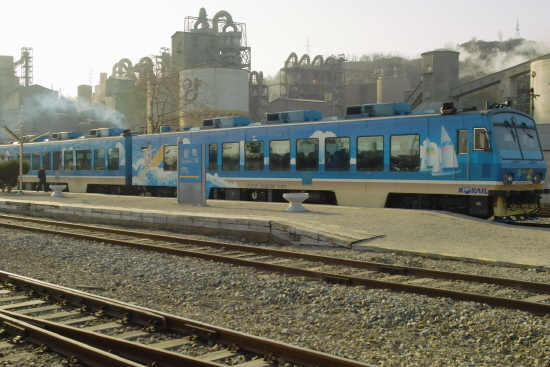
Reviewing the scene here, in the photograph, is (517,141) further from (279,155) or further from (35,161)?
(35,161)

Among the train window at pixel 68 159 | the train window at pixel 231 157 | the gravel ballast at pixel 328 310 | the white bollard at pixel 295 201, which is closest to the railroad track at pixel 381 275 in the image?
the gravel ballast at pixel 328 310

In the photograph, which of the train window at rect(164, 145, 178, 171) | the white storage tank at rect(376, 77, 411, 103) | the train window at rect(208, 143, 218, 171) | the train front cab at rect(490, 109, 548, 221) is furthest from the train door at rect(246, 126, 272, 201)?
the white storage tank at rect(376, 77, 411, 103)

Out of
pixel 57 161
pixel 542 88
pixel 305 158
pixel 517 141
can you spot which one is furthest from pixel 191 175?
pixel 542 88

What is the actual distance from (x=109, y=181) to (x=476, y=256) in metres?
21.1

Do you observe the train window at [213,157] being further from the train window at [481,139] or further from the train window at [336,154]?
the train window at [481,139]

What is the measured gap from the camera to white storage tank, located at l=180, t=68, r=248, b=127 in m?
60.1

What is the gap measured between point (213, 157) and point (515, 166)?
11.4 metres

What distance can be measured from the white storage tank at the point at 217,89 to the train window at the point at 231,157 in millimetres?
37693

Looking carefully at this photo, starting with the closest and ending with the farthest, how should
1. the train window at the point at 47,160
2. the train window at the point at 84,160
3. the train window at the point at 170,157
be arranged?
the train window at the point at 170,157, the train window at the point at 84,160, the train window at the point at 47,160

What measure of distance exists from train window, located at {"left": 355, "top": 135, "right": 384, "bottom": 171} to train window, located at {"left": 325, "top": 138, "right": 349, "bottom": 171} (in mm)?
455

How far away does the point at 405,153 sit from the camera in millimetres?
16500

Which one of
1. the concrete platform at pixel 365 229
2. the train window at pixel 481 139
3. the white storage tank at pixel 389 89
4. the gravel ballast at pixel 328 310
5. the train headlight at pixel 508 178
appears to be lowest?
the gravel ballast at pixel 328 310

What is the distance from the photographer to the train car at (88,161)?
26.5 meters

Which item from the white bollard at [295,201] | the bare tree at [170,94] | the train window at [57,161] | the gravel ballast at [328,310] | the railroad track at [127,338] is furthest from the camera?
the bare tree at [170,94]
